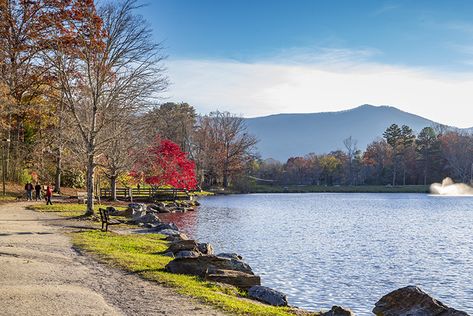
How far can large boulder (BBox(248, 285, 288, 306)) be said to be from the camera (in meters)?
Answer: 12.8

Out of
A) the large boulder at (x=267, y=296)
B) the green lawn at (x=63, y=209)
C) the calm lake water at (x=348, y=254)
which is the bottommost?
the calm lake water at (x=348, y=254)

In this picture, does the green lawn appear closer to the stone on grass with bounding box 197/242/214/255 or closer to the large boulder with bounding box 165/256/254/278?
the stone on grass with bounding box 197/242/214/255

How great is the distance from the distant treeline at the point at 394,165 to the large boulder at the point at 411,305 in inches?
4048

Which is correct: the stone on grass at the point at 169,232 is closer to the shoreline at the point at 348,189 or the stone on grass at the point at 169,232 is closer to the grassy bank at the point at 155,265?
the grassy bank at the point at 155,265

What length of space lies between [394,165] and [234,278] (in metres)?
104

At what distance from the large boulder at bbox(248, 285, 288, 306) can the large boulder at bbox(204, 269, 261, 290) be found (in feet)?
2.08

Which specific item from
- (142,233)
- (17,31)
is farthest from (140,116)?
(17,31)

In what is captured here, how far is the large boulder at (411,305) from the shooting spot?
1092 cm

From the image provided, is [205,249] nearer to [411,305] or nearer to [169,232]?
[169,232]

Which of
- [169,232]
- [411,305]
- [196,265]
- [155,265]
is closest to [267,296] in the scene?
[196,265]

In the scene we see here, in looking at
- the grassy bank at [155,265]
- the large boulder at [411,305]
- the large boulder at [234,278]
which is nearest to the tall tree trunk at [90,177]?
the grassy bank at [155,265]

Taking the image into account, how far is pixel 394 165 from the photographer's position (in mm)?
112438

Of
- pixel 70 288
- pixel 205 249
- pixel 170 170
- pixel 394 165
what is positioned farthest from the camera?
pixel 394 165

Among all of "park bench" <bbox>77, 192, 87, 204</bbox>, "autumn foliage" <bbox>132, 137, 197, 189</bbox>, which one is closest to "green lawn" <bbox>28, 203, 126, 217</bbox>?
"park bench" <bbox>77, 192, 87, 204</bbox>
